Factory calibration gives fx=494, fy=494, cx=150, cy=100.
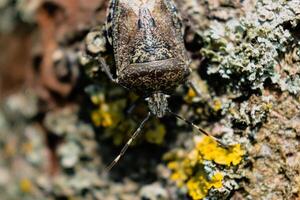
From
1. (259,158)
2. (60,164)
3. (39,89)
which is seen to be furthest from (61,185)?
(259,158)

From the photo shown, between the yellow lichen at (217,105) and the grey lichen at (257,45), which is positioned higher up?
the grey lichen at (257,45)

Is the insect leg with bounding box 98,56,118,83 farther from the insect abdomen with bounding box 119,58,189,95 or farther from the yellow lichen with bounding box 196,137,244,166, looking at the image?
the yellow lichen with bounding box 196,137,244,166

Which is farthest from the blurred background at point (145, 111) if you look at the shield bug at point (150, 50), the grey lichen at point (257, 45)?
the shield bug at point (150, 50)

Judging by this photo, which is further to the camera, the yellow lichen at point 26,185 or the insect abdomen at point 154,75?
the yellow lichen at point 26,185

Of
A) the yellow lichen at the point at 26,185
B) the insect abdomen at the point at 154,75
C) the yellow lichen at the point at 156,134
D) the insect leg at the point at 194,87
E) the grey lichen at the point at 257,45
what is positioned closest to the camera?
the grey lichen at the point at 257,45

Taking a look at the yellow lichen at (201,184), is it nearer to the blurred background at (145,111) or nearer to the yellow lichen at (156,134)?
the blurred background at (145,111)

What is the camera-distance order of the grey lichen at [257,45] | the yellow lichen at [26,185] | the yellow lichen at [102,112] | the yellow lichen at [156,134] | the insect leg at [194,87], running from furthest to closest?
1. the yellow lichen at [26,185]
2. the yellow lichen at [102,112]
3. the yellow lichen at [156,134]
4. the insect leg at [194,87]
5. the grey lichen at [257,45]

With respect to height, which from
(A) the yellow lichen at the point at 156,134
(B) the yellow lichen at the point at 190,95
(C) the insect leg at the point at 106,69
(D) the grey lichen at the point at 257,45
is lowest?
(A) the yellow lichen at the point at 156,134

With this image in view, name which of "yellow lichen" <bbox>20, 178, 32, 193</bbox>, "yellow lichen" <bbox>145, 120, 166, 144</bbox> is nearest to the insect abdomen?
"yellow lichen" <bbox>145, 120, 166, 144</bbox>

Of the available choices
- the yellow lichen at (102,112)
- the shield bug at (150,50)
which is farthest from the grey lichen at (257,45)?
the yellow lichen at (102,112)
